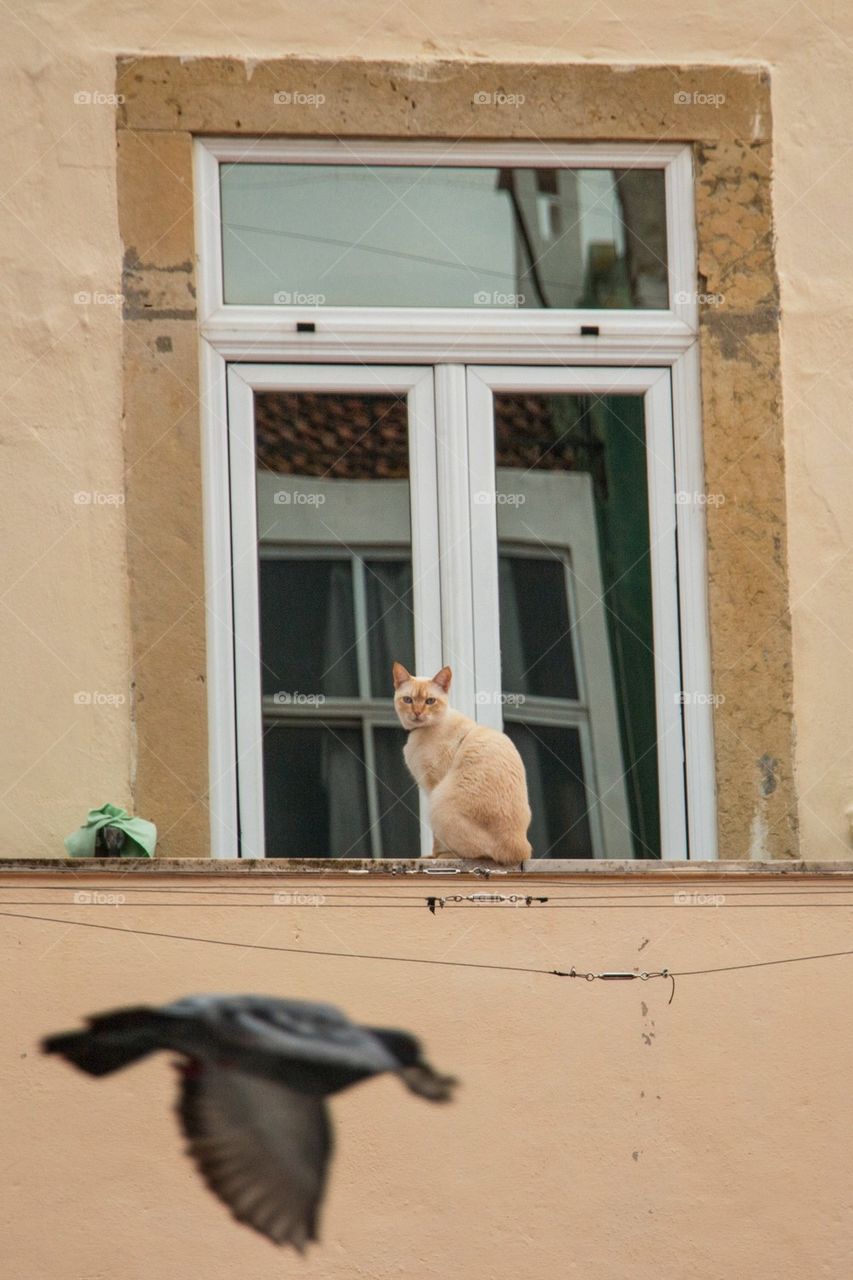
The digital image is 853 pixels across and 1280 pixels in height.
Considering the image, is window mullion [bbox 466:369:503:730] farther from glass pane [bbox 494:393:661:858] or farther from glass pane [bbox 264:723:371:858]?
glass pane [bbox 264:723:371:858]

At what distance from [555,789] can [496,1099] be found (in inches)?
62.9

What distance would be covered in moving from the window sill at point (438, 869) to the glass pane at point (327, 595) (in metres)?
1.03

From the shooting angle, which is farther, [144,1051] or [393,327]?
[393,327]

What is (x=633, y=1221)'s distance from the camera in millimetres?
6430

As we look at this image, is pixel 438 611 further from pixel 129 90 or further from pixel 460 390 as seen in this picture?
pixel 129 90

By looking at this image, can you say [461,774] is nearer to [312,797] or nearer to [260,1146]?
[312,797]

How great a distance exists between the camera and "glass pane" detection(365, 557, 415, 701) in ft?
25.8

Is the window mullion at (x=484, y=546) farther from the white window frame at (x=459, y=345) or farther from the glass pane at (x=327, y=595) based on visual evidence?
the glass pane at (x=327, y=595)

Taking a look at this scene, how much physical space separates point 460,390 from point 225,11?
5.71 ft

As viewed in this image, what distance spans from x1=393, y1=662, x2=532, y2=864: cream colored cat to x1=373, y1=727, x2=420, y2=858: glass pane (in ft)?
1.22

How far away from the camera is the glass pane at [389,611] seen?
785 cm

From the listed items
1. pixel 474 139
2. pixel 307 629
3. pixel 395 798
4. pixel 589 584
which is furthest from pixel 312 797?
pixel 474 139

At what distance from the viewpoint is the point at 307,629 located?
7.81 m

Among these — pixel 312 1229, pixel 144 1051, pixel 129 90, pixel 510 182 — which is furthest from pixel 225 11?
pixel 312 1229
